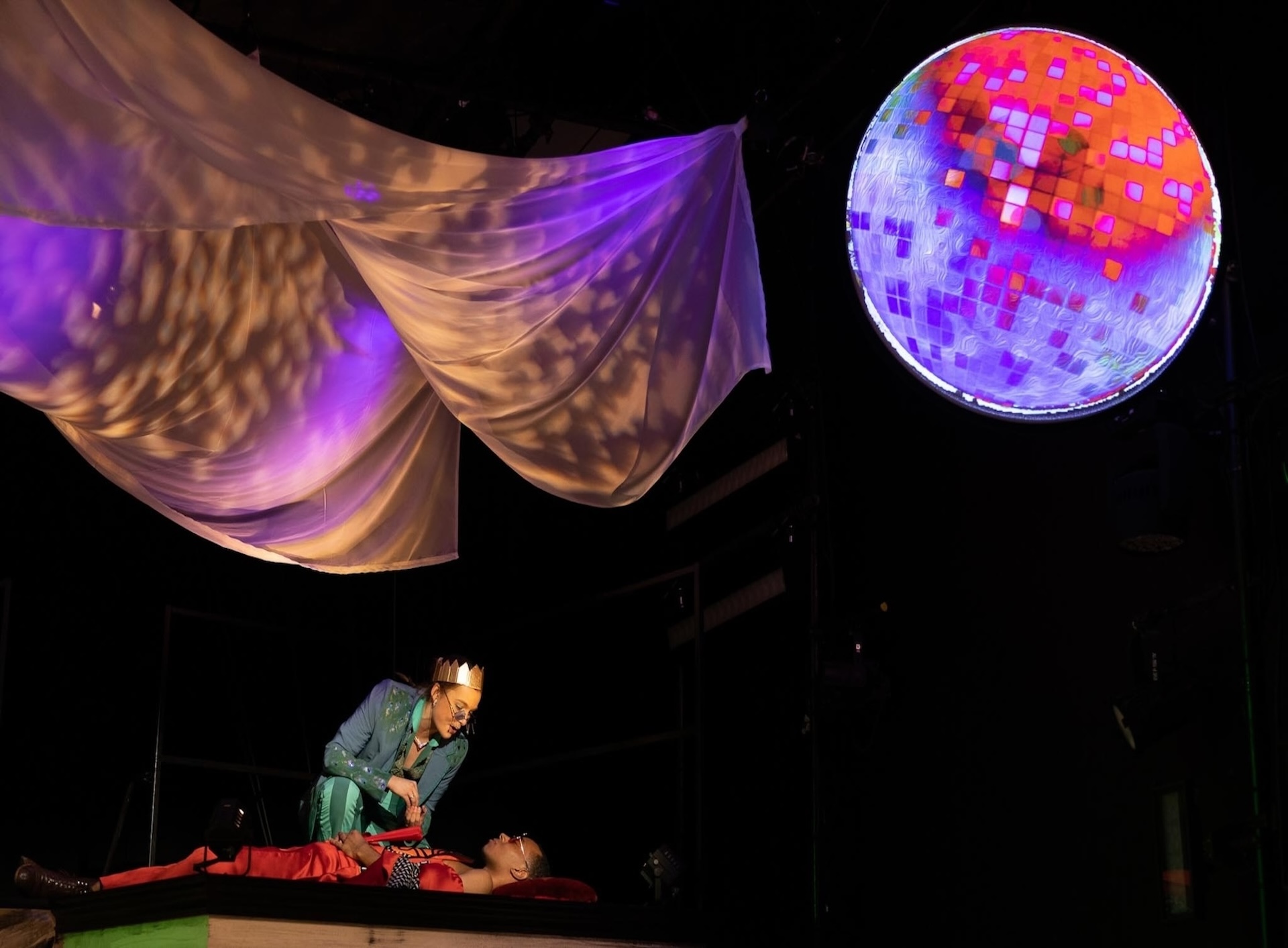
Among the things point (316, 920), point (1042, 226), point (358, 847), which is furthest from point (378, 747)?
point (1042, 226)

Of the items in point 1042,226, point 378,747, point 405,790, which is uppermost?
point 1042,226

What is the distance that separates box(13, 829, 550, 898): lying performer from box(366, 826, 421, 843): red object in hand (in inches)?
1.5

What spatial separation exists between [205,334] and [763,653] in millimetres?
2285

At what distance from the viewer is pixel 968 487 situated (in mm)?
4184

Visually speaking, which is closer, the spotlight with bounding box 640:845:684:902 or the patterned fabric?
the patterned fabric

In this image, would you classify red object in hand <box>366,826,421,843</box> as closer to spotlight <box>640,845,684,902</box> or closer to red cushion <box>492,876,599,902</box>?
red cushion <box>492,876,599,902</box>

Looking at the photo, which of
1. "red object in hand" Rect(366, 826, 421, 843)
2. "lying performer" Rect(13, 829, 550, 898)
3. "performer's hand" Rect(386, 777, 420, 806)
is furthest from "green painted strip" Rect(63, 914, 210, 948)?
"performer's hand" Rect(386, 777, 420, 806)

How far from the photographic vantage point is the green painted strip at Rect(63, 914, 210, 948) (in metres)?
3.33

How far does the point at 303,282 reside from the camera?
3871mm

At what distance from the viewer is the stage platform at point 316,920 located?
3.37 m

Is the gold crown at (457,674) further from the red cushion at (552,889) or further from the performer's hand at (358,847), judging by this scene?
the red cushion at (552,889)

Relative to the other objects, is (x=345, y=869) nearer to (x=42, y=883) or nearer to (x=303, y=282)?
(x=42, y=883)

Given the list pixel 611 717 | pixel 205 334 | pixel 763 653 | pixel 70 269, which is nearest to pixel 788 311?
pixel 763 653

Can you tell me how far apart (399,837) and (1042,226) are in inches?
108
